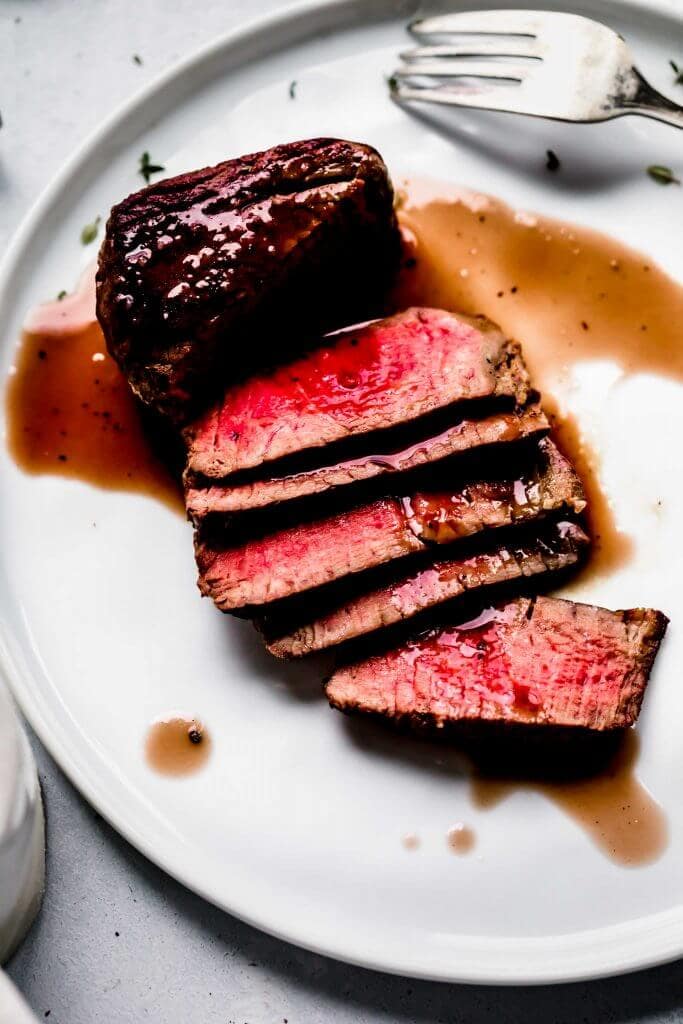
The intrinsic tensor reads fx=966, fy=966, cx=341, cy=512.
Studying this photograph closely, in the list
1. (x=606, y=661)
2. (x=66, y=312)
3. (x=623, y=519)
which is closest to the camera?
(x=606, y=661)

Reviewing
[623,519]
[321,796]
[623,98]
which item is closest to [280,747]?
[321,796]

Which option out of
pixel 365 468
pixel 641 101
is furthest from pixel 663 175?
pixel 365 468

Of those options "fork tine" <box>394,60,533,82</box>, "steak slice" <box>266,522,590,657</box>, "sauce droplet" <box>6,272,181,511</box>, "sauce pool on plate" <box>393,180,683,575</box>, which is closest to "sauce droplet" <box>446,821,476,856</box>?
"steak slice" <box>266,522,590,657</box>

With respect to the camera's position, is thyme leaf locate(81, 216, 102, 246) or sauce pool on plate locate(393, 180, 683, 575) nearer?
sauce pool on plate locate(393, 180, 683, 575)

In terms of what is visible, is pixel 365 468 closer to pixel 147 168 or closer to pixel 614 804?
pixel 614 804

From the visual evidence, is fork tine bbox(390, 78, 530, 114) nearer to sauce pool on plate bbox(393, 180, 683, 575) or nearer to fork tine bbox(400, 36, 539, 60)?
fork tine bbox(400, 36, 539, 60)

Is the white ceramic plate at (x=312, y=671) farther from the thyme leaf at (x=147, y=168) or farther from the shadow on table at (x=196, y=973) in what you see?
the shadow on table at (x=196, y=973)

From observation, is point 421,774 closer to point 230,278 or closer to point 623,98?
point 230,278

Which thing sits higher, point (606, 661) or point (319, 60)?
point (319, 60)
